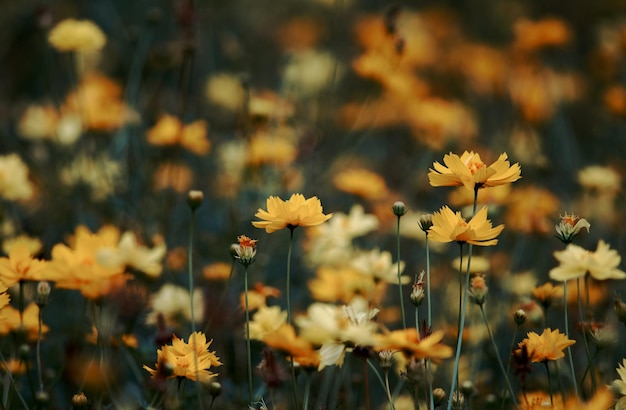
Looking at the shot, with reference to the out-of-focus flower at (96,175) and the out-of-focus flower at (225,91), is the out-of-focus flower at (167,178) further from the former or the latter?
the out-of-focus flower at (225,91)

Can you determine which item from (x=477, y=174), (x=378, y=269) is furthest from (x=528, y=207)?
(x=477, y=174)

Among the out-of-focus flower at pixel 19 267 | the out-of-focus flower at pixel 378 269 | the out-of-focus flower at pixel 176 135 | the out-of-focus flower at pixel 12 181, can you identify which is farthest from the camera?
the out-of-focus flower at pixel 176 135

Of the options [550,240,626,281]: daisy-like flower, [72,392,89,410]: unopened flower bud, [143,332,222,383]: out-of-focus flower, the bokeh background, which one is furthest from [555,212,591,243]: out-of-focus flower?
[72,392,89,410]: unopened flower bud

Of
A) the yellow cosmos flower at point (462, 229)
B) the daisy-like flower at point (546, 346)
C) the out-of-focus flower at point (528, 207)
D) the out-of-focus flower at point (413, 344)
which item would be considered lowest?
the out-of-focus flower at point (528, 207)

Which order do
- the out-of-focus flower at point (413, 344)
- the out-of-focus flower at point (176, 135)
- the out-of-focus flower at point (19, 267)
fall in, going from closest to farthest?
the out-of-focus flower at point (413, 344) < the out-of-focus flower at point (19, 267) < the out-of-focus flower at point (176, 135)

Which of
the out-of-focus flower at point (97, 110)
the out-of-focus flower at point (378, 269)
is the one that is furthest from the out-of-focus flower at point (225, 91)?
the out-of-focus flower at point (378, 269)

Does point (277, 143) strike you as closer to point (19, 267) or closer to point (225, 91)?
point (225, 91)

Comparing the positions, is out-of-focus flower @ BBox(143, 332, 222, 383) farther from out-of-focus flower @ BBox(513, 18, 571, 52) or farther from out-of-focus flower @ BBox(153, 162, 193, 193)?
out-of-focus flower @ BBox(513, 18, 571, 52)
